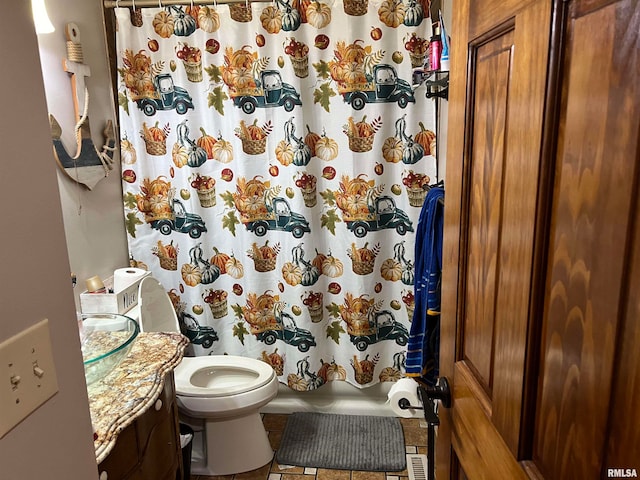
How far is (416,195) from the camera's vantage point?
2283 mm

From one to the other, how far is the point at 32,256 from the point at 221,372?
1.80 metres

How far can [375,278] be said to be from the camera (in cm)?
239

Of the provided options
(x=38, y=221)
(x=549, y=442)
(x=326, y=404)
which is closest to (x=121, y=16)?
(x=38, y=221)

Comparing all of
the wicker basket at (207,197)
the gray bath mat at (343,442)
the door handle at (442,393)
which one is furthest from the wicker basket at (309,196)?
the door handle at (442,393)

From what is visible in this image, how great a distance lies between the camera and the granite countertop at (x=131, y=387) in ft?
3.69

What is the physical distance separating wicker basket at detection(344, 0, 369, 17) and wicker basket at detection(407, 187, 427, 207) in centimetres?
80

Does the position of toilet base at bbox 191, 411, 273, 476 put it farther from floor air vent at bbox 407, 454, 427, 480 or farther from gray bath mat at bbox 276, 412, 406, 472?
floor air vent at bbox 407, 454, 427, 480

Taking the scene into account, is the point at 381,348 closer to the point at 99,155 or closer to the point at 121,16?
the point at 99,155

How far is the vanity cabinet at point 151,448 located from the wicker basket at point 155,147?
3.87ft

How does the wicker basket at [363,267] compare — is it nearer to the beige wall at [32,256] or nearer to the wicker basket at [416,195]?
the wicker basket at [416,195]

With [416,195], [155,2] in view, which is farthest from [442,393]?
[155,2]

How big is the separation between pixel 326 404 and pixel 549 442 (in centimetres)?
213

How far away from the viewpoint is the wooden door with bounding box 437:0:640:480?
1.57 feet

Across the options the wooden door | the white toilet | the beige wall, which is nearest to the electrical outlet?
the beige wall
